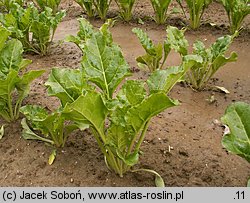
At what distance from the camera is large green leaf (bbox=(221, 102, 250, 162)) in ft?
6.93

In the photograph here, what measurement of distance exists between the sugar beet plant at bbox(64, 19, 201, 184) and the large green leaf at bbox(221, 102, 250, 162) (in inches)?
14.1

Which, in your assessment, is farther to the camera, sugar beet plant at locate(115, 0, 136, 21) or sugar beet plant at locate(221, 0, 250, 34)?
Result: sugar beet plant at locate(115, 0, 136, 21)

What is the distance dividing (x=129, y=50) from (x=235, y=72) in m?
1.22

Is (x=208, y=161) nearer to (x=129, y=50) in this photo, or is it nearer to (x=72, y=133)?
(x=72, y=133)

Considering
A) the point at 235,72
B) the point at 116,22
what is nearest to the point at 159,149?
the point at 235,72

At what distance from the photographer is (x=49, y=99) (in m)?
3.23

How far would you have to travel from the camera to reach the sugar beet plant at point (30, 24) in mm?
3793

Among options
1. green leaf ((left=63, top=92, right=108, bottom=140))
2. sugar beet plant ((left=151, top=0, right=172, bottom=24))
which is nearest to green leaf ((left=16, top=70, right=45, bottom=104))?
green leaf ((left=63, top=92, right=108, bottom=140))

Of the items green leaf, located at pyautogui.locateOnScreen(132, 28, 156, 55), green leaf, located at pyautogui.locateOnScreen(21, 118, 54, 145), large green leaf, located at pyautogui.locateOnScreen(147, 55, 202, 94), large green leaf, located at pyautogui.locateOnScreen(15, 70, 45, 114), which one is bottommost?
green leaf, located at pyautogui.locateOnScreen(21, 118, 54, 145)

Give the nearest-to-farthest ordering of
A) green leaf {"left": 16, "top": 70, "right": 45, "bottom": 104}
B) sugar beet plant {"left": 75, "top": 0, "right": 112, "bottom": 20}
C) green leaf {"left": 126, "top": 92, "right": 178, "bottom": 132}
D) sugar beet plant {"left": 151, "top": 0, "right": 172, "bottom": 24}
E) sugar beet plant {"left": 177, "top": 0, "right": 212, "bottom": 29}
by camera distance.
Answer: green leaf {"left": 126, "top": 92, "right": 178, "bottom": 132}
green leaf {"left": 16, "top": 70, "right": 45, "bottom": 104}
sugar beet plant {"left": 177, "top": 0, "right": 212, "bottom": 29}
sugar beet plant {"left": 151, "top": 0, "right": 172, "bottom": 24}
sugar beet plant {"left": 75, "top": 0, "right": 112, "bottom": 20}

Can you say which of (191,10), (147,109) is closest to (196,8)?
(191,10)

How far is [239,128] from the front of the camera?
2.13 m

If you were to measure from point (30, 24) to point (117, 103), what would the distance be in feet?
6.97

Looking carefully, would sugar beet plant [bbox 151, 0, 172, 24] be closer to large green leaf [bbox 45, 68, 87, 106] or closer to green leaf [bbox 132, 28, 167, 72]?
green leaf [bbox 132, 28, 167, 72]
